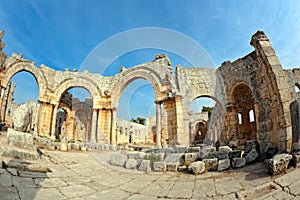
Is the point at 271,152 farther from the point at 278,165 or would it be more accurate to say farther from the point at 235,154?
the point at 278,165

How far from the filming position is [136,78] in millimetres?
14758

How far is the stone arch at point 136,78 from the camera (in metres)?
13.3

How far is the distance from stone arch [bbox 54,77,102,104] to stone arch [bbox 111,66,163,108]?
142cm

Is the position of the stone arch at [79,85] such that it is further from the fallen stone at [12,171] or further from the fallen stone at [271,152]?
the fallen stone at [271,152]

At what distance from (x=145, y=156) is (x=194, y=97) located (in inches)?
323

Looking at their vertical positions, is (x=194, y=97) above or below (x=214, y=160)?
above

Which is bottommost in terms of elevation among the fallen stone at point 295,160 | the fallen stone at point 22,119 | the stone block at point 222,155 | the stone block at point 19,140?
the stone block at point 222,155

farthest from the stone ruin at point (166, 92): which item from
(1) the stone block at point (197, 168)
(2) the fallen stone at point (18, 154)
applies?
(1) the stone block at point (197, 168)

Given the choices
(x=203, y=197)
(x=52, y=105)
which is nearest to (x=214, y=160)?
(x=203, y=197)

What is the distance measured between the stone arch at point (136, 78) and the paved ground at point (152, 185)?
28.8 ft

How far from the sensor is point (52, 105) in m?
15.2

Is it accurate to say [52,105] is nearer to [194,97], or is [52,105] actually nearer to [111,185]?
[194,97]

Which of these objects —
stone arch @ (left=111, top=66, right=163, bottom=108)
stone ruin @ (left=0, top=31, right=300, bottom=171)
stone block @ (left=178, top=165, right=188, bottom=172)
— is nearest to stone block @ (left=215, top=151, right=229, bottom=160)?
stone block @ (left=178, top=165, right=188, bottom=172)

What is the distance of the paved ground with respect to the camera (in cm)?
309
